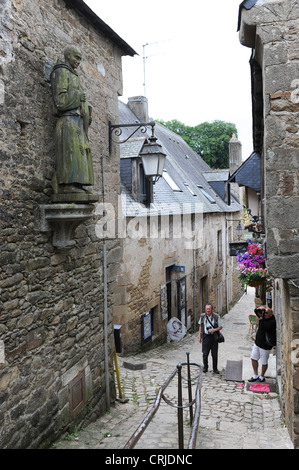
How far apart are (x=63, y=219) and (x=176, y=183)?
10.4 meters

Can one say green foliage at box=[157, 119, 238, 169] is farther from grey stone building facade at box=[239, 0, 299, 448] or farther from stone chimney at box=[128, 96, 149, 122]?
grey stone building facade at box=[239, 0, 299, 448]

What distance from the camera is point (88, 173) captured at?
14.9 feet

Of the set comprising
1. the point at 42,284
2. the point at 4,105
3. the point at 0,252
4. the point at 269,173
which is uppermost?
the point at 4,105

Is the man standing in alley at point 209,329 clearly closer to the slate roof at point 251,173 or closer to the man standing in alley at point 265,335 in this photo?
the man standing in alley at point 265,335

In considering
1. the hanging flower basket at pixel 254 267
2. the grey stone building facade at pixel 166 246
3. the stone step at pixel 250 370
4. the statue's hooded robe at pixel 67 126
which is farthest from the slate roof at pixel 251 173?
the statue's hooded robe at pixel 67 126

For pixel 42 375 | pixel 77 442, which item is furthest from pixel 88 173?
pixel 77 442

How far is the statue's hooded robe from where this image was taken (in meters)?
4.24

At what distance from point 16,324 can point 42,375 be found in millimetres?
766

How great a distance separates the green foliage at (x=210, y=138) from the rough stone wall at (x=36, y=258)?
27.3 metres

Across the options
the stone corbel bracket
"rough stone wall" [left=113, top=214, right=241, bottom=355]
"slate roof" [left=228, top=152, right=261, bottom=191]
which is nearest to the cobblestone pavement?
"rough stone wall" [left=113, top=214, right=241, bottom=355]

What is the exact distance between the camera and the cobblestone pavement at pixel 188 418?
4750mm

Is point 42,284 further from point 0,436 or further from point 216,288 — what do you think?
point 216,288

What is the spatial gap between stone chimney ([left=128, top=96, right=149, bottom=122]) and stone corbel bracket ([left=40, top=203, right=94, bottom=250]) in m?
11.9

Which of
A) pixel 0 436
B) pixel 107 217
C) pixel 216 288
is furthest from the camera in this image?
pixel 216 288
